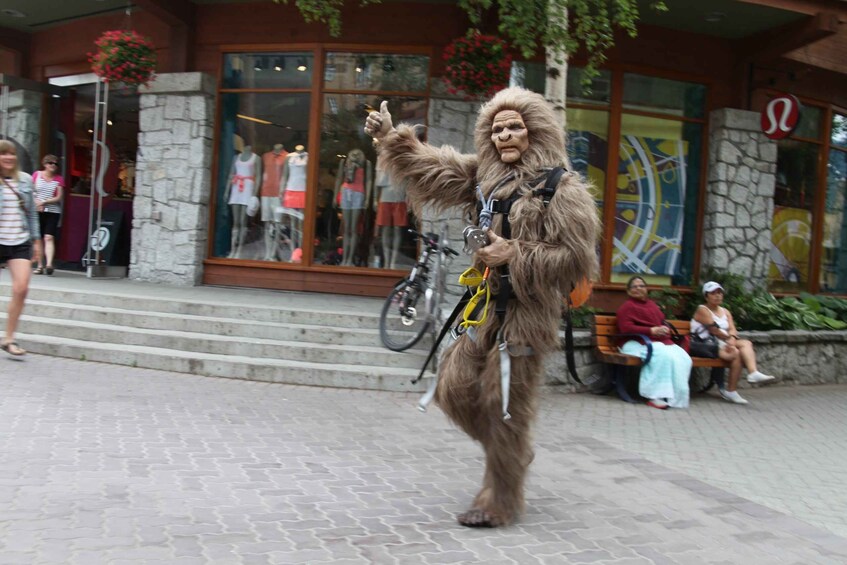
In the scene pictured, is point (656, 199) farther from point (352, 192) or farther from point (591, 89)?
point (352, 192)

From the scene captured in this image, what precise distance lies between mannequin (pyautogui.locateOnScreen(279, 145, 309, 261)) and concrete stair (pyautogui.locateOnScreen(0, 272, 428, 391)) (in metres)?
1.67

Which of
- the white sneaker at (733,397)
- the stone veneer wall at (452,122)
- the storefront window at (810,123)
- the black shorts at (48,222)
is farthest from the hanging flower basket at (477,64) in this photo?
the black shorts at (48,222)

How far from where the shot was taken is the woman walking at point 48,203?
1162 centimetres

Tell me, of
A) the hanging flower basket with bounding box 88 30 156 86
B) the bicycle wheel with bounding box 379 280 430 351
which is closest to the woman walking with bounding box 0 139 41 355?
the hanging flower basket with bounding box 88 30 156 86

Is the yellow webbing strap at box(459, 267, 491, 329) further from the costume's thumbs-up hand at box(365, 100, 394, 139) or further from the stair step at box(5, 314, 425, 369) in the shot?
the stair step at box(5, 314, 425, 369)

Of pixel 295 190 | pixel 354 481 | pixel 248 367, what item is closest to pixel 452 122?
pixel 295 190

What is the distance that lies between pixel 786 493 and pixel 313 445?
308 centimetres

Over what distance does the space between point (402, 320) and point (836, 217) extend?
8.77 metres

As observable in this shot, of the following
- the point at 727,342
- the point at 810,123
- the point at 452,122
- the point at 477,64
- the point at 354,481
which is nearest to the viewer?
the point at 354,481

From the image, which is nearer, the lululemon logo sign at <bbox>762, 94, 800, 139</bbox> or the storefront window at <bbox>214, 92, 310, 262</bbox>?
the lululemon logo sign at <bbox>762, 94, 800, 139</bbox>

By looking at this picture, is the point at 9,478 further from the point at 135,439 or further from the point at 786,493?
the point at 786,493

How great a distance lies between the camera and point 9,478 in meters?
4.26

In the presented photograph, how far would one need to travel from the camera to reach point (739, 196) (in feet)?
36.7

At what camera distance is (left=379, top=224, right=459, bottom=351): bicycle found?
8.09 metres
